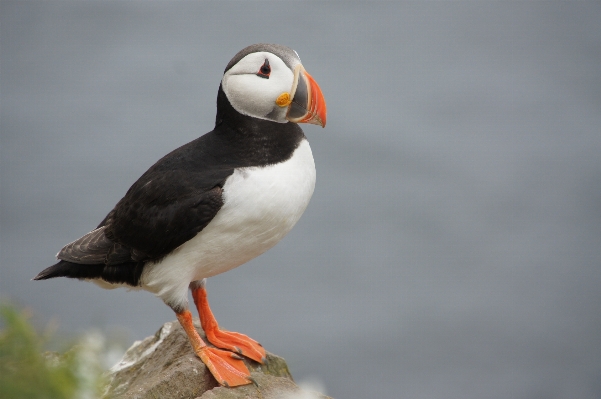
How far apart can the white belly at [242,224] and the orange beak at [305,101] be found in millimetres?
177

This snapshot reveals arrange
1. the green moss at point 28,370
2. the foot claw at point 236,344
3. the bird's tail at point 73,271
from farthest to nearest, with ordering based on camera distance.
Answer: the foot claw at point 236,344
the bird's tail at point 73,271
the green moss at point 28,370

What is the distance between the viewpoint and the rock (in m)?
3.22

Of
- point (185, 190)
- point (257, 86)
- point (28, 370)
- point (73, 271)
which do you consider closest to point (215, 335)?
point (73, 271)

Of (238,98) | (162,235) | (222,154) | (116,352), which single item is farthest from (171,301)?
(116,352)

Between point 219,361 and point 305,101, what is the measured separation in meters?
1.17

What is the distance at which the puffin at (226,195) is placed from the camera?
3039mm

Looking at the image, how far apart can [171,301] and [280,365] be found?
0.70 m

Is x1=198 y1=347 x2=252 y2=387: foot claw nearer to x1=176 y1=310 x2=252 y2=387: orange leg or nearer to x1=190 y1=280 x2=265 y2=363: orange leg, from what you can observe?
x1=176 y1=310 x2=252 y2=387: orange leg

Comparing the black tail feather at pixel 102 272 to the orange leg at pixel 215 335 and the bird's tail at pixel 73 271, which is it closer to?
the bird's tail at pixel 73 271

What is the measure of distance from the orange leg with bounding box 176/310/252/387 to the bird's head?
0.93 metres

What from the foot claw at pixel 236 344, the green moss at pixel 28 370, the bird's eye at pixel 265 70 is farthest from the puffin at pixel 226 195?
the green moss at pixel 28 370

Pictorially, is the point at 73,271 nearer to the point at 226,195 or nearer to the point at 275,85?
the point at 226,195

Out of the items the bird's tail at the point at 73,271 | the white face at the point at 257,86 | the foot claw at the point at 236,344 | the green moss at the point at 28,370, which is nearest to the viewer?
the green moss at the point at 28,370

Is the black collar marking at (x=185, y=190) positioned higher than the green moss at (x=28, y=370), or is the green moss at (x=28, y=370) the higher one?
the black collar marking at (x=185, y=190)
